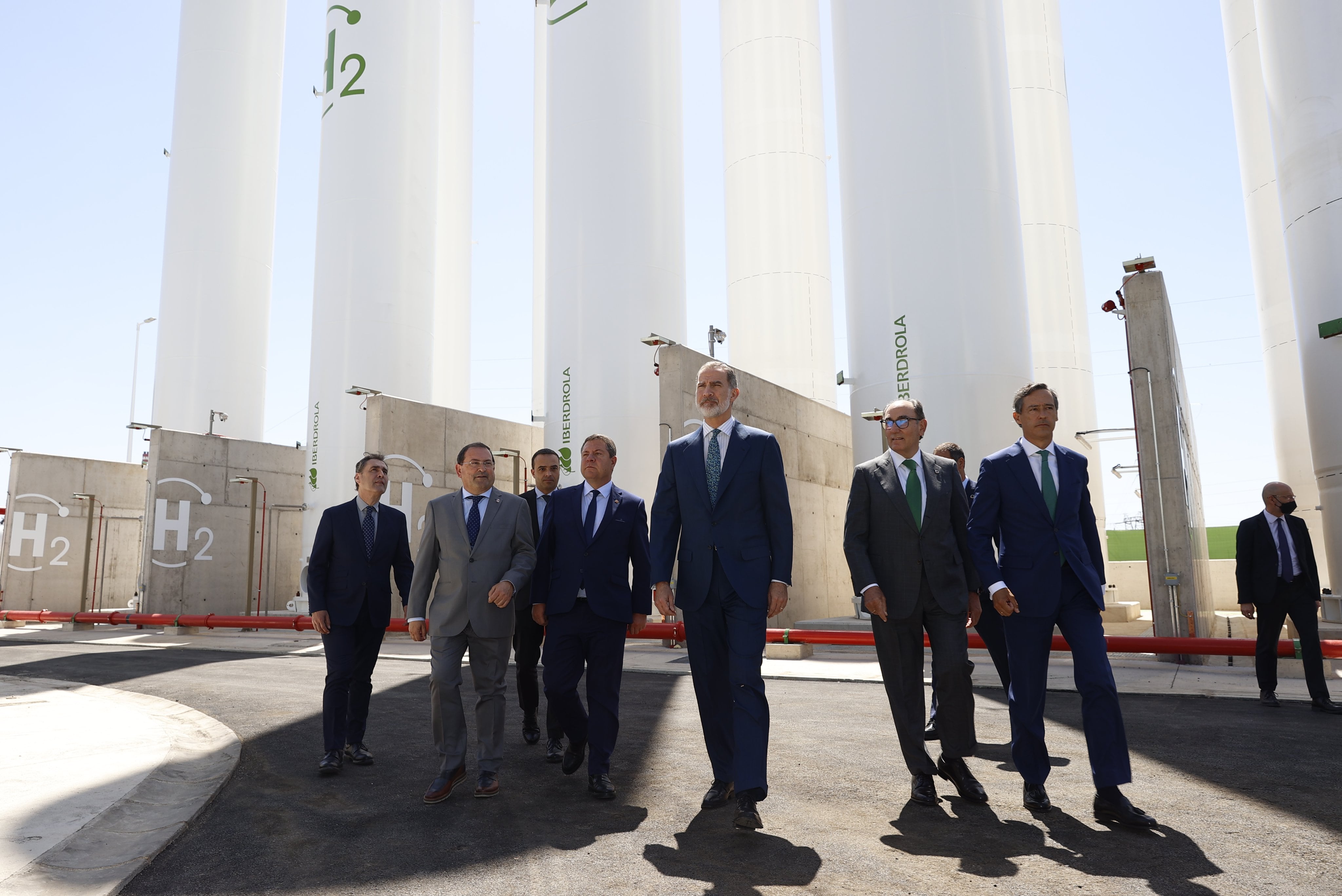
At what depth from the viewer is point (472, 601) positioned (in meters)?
4.64

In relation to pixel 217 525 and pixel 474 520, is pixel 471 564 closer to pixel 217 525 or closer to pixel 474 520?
pixel 474 520

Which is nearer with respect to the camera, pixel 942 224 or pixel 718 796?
pixel 718 796

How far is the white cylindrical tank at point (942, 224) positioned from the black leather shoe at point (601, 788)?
10.3 metres

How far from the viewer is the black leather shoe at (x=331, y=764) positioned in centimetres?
486

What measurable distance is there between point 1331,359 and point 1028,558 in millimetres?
10650

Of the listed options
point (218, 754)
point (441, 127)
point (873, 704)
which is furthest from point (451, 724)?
point (441, 127)

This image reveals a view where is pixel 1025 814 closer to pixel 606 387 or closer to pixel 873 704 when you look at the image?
pixel 873 704

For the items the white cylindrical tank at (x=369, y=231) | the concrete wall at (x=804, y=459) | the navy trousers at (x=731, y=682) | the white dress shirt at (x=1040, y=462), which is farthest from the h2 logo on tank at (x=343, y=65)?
the white dress shirt at (x=1040, y=462)

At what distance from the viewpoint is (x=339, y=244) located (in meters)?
19.7

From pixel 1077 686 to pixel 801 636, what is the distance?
738cm

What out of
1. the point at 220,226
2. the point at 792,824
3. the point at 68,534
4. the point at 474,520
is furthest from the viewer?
the point at 220,226

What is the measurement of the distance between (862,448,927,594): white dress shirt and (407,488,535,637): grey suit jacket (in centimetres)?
184

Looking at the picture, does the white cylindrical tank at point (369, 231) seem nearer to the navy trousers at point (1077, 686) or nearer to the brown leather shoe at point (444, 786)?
the brown leather shoe at point (444, 786)

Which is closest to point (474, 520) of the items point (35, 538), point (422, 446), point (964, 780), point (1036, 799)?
point (964, 780)
